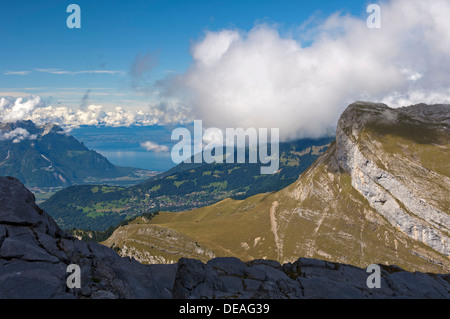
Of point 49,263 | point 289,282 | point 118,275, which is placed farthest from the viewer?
point 289,282

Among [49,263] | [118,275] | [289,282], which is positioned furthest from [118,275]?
[289,282]

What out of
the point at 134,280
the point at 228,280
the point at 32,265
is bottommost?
the point at 228,280

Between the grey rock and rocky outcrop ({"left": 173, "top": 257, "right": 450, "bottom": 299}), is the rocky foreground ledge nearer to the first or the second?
the grey rock

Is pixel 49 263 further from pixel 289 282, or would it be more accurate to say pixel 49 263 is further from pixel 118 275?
pixel 289 282

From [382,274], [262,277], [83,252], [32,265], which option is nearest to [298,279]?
[262,277]

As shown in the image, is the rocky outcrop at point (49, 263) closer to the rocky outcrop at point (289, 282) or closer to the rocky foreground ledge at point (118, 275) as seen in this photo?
the rocky foreground ledge at point (118, 275)

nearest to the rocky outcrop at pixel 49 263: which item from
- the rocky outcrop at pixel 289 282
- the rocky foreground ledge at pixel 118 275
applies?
the rocky foreground ledge at pixel 118 275

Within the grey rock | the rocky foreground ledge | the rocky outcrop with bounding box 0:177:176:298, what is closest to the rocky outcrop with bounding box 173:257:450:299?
the grey rock

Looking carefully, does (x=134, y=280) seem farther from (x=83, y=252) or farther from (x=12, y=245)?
(x=12, y=245)
